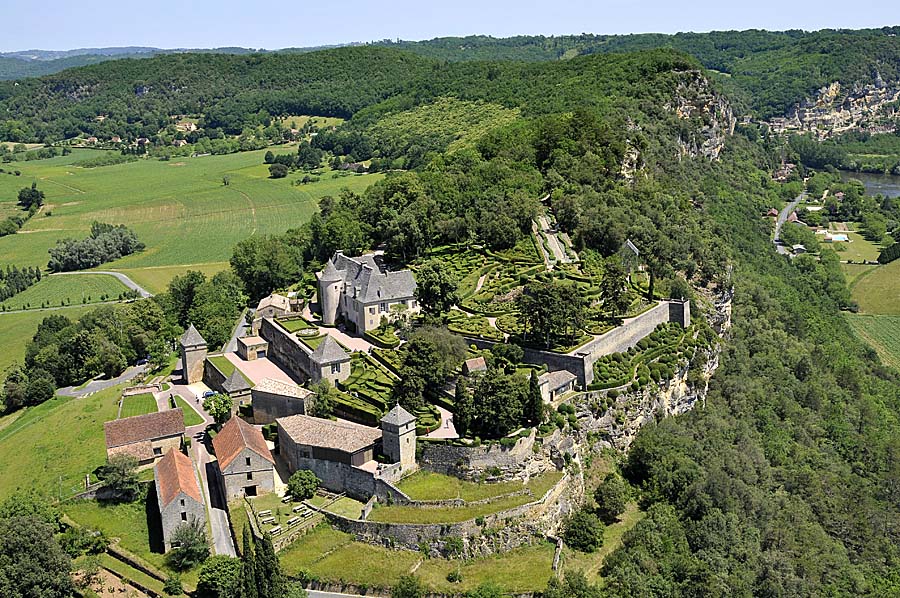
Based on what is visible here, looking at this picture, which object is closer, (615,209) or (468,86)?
(615,209)

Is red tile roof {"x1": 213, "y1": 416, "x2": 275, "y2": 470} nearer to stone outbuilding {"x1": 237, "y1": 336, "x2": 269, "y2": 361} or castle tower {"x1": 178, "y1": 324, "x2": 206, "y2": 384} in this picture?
stone outbuilding {"x1": 237, "y1": 336, "x2": 269, "y2": 361}

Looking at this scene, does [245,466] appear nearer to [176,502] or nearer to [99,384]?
[176,502]

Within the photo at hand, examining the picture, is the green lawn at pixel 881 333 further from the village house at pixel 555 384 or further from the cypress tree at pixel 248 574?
the cypress tree at pixel 248 574

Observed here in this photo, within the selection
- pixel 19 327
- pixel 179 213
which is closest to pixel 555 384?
pixel 19 327

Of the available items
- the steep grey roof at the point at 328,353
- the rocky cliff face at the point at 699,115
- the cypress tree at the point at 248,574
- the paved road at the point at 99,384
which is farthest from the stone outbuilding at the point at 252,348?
the rocky cliff face at the point at 699,115

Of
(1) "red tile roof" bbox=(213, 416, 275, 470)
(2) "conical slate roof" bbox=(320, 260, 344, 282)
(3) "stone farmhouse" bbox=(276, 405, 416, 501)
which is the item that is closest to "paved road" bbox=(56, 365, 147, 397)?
(2) "conical slate roof" bbox=(320, 260, 344, 282)

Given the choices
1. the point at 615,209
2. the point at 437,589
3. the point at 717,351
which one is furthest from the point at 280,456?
the point at 615,209

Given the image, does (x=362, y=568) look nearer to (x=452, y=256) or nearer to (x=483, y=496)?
(x=483, y=496)
